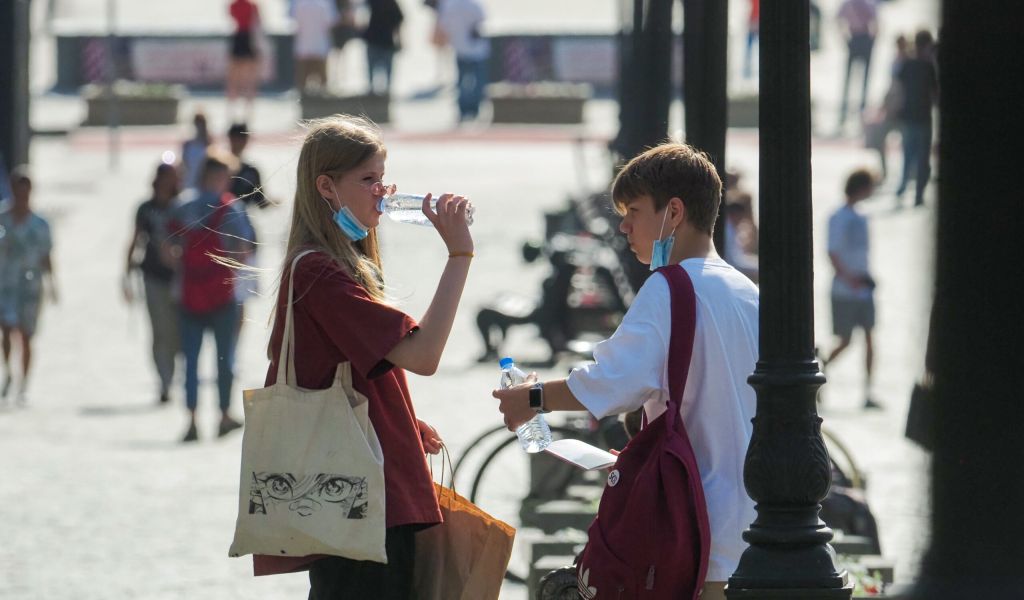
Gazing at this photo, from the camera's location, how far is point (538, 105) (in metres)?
31.7

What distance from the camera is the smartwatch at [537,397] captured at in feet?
14.4

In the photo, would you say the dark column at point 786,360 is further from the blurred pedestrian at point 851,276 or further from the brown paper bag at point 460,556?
the blurred pedestrian at point 851,276

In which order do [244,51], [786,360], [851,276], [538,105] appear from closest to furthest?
1. [786,360]
2. [851,276]
3. [244,51]
4. [538,105]

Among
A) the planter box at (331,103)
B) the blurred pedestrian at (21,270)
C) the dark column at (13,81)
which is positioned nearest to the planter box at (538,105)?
the planter box at (331,103)

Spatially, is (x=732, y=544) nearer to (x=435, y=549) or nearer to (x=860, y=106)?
(x=435, y=549)

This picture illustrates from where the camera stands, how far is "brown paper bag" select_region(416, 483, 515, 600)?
4.54 metres

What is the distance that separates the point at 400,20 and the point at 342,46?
9.21 ft

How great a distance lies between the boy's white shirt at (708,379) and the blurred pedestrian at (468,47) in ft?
88.8

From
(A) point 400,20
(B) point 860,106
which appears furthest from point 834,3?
(A) point 400,20

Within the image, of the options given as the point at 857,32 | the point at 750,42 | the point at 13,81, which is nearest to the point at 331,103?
the point at 750,42

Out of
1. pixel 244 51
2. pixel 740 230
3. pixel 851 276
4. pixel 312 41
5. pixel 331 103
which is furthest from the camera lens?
pixel 312 41

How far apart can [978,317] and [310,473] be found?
8.81 feet

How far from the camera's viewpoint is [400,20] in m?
31.1

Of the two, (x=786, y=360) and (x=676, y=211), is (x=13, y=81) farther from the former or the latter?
(x=786, y=360)
